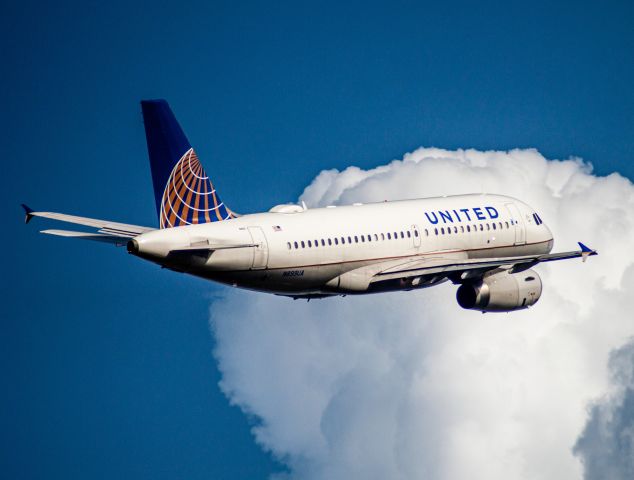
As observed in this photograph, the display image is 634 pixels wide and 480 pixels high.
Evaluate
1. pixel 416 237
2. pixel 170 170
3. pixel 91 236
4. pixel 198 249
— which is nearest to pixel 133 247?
pixel 198 249

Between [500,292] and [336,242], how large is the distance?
36.7 ft

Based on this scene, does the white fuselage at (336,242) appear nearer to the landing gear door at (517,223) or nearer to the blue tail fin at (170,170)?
the landing gear door at (517,223)

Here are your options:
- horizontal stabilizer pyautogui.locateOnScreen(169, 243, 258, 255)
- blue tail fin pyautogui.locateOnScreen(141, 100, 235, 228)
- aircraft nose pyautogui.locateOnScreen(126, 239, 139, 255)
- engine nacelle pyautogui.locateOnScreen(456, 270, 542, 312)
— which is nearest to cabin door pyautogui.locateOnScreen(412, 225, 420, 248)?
engine nacelle pyautogui.locateOnScreen(456, 270, 542, 312)

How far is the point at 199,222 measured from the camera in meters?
93.0

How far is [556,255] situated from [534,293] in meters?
7.43

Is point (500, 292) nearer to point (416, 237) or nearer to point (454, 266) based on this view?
point (454, 266)

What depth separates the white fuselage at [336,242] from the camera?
298 ft

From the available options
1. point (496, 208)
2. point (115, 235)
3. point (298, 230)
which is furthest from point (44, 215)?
point (496, 208)

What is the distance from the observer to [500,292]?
328 ft

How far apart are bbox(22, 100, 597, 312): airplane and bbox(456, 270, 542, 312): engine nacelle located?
0.19 feet

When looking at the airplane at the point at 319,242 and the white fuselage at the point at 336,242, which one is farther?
the airplane at the point at 319,242

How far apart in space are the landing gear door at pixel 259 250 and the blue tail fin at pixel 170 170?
3.01 meters

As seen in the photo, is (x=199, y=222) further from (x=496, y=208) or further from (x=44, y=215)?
(x=496, y=208)

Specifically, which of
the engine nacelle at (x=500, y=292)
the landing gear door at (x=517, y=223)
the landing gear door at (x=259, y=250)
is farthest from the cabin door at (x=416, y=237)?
the landing gear door at (x=259, y=250)
